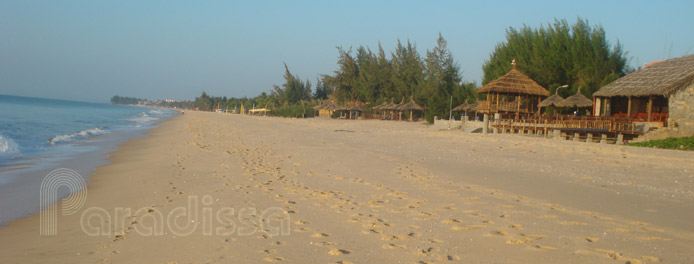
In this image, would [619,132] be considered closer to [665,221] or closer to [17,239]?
[665,221]

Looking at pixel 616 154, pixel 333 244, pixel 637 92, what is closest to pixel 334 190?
pixel 333 244

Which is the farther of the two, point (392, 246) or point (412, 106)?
point (412, 106)

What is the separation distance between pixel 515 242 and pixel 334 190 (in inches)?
124

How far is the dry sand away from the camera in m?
3.72

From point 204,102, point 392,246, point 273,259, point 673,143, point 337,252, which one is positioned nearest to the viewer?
point 273,259

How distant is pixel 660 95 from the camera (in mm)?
18469

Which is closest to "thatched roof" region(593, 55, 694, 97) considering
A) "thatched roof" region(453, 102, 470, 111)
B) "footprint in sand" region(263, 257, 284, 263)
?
"thatched roof" region(453, 102, 470, 111)

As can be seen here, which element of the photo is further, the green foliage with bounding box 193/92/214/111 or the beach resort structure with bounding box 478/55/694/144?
the green foliage with bounding box 193/92/214/111

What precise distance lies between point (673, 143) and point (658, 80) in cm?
566

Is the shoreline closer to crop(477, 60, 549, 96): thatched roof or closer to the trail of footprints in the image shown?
the trail of footprints

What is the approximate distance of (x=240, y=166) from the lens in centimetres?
934

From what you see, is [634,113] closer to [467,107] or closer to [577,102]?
[577,102]

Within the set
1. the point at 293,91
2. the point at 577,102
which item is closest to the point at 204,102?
the point at 293,91

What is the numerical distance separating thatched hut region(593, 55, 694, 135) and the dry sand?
7.62 metres
